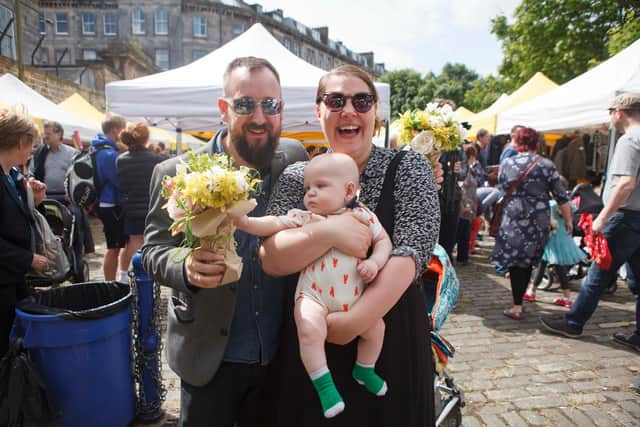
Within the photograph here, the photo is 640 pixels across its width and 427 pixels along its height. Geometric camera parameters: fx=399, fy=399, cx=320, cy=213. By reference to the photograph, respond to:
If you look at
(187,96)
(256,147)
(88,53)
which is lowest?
(256,147)

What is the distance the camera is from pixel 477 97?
27.7 meters

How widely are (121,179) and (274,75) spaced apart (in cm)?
405

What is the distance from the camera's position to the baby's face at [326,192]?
5.16 ft

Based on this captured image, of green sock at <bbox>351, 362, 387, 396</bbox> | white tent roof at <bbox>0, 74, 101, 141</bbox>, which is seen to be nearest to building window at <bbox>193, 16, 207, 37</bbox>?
white tent roof at <bbox>0, 74, 101, 141</bbox>

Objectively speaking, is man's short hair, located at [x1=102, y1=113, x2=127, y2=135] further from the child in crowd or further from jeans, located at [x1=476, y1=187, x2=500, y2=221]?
jeans, located at [x1=476, y1=187, x2=500, y2=221]

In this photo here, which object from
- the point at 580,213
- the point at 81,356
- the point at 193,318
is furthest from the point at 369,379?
the point at 580,213

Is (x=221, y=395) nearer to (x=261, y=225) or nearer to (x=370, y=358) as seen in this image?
(x=370, y=358)

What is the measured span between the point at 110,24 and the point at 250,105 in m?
50.7

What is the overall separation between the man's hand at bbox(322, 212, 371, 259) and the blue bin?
6.38 feet

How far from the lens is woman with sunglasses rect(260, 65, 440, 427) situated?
1.47 metres

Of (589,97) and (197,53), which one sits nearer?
(589,97)

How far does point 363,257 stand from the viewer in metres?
1.52

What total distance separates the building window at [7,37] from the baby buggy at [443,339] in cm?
2478

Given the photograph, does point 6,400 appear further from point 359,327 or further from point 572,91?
point 572,91
